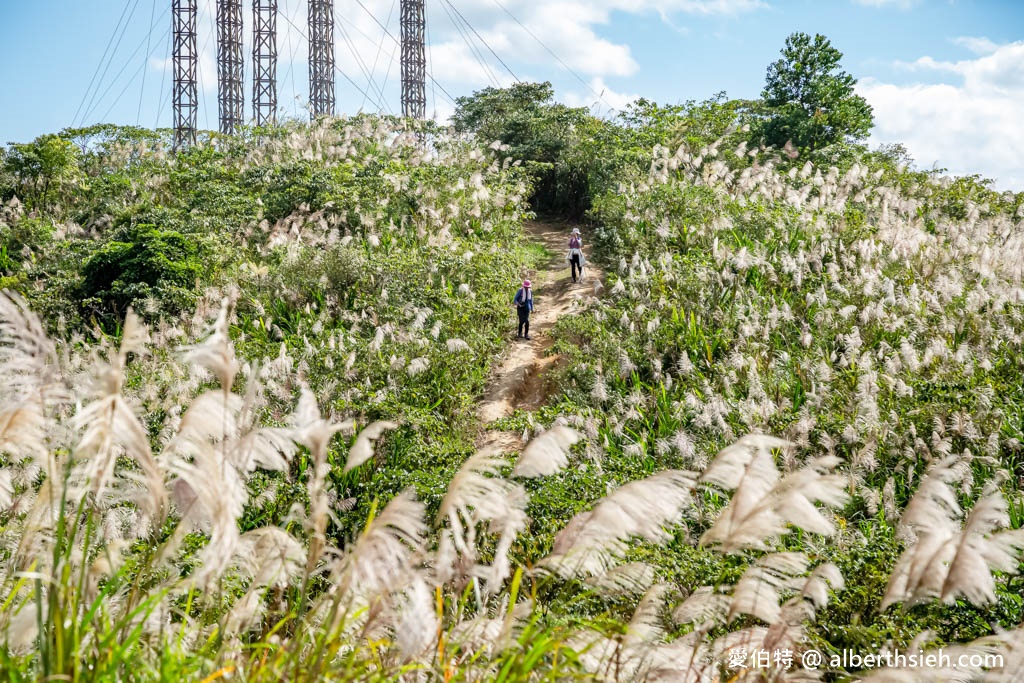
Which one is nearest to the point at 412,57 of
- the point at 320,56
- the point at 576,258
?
the point at 320,56

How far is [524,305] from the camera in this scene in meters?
11.1

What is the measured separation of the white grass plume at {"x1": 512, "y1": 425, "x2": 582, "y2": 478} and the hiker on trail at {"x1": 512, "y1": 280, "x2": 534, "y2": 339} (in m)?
8.45

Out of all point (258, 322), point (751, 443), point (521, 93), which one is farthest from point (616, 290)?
point (521, 93)

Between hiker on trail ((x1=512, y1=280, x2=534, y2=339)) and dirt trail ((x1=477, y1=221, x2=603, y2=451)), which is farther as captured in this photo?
hiker on trail ((x1=512, y1=280, x2=534, y2=339))

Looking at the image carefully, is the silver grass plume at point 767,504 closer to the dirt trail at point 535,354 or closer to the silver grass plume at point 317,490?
the silver grass plume at point 317,490

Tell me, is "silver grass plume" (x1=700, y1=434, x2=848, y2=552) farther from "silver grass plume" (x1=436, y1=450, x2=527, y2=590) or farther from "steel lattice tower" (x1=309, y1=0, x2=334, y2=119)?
"steel lattice tower" (x1=309, y1=0, x2=334, y2=119)

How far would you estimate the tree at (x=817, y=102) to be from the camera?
1748cm

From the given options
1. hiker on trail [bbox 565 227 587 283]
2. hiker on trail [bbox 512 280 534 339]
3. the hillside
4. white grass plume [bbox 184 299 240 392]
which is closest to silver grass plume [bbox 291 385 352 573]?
the hillside

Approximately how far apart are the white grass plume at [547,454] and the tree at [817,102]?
1777cm

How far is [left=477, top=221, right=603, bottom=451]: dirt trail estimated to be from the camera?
921 cm

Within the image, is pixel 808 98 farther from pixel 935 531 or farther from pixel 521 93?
pixel 935 531

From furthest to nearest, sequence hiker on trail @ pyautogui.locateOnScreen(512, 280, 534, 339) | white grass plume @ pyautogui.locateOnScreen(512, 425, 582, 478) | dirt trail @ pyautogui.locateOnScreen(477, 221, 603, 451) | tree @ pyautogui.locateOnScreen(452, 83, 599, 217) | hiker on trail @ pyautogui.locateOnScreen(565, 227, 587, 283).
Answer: tree @ pyautogui.locateOnScreen(452, 83, 599, 217), hiker on trail @ pyautogui.locateOnScreen(565, 227, 587, 283), hiker on trail @ pyautogui.locateOnScreen(512, 280, 534, 339), dirt trail @ pyautogui.locateOnScreen(477, 221, 603, 451), white grass plume @ pyautogui.locateOnScreen(512, 425, 582, 478)

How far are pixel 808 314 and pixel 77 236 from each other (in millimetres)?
15368

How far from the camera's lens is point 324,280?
1128 cm
